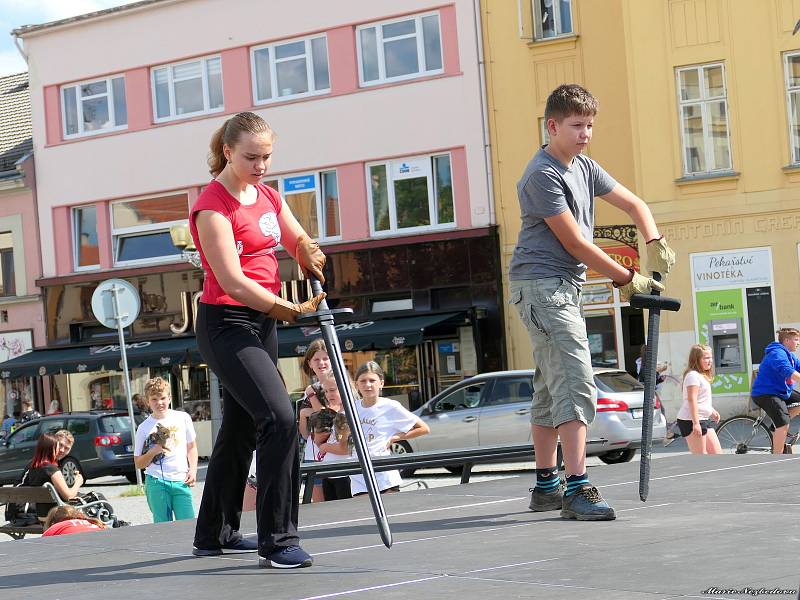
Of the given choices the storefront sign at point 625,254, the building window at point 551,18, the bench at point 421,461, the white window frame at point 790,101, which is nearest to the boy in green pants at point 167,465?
the bench at point 421,461

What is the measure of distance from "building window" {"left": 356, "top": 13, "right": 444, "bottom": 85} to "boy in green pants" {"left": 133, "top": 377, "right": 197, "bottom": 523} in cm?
2218

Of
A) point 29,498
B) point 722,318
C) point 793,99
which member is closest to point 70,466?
point 29,498

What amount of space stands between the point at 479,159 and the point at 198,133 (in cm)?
785

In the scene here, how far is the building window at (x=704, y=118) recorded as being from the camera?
94.9ft

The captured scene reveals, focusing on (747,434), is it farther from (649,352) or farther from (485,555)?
(485,555)

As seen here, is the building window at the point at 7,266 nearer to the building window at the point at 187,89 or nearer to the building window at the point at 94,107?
the building window at the point at 94,107

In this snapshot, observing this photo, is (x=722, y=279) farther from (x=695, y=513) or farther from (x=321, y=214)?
(x=695, y=513)

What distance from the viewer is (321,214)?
3453 cm

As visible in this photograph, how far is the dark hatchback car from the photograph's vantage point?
83.8ft

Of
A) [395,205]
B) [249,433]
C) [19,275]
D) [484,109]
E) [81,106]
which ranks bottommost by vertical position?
[249,433]

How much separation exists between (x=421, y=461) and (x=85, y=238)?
29.9m

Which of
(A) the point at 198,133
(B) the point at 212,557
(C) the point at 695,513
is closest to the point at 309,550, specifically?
(B) the point at 212,557

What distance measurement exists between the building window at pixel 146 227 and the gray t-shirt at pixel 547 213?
30.3 meters

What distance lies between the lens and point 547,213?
6422mm
